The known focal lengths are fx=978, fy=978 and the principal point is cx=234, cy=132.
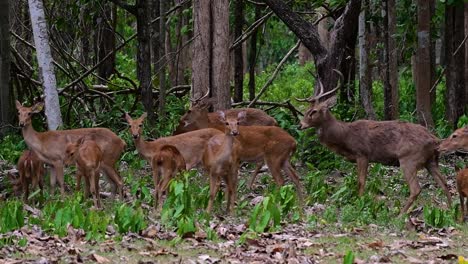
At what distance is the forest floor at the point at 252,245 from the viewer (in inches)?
331

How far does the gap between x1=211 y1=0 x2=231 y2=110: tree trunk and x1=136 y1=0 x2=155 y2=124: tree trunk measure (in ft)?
5.29

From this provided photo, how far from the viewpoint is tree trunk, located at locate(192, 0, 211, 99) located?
53.5 ft

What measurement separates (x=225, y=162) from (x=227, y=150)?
157 millimetres

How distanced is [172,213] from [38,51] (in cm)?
555

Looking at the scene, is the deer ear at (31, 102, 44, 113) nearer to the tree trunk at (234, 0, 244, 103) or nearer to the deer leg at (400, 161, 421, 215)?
the deer leg at (400, 161, 421, 215)

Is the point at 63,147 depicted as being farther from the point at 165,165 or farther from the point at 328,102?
the point at 328,102

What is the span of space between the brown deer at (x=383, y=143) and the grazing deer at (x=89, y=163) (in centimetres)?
328

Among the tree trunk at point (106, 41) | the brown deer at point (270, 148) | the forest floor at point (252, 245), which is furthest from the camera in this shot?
the tree trunk at point (106, 41)

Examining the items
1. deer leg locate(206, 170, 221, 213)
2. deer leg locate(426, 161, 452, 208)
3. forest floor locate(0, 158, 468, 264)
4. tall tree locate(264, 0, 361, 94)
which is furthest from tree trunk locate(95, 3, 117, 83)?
forest floor locate(0, 158, 468, 264)

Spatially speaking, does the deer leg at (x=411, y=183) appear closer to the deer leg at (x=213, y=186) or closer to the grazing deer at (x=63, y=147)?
the deer leg at (x=213, y=186)

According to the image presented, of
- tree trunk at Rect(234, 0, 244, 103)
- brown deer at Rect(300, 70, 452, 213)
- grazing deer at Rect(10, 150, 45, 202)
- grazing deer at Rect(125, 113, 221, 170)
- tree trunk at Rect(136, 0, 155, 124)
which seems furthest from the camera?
tree trunk at Rect(234, 0, 244, 103)

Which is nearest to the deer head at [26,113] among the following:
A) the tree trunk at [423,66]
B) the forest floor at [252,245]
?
the forest floor at [252,245]

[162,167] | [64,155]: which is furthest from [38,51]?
[162,167]

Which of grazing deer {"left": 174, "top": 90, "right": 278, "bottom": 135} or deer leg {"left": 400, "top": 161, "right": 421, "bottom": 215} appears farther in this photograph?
grazing deer {"left": 174, "top": 90, "right": 278, "bottom": 135}
